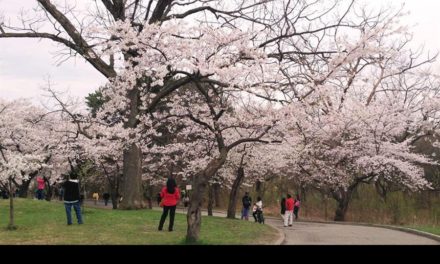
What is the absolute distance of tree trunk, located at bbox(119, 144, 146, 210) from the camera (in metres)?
23.3

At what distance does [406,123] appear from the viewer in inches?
1228

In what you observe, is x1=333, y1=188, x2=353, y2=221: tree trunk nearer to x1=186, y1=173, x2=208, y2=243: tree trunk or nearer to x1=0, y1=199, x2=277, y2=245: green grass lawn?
x1=0, y1=199, x2=277, y2=245: green grass lawn

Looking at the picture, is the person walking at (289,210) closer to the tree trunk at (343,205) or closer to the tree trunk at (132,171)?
the tree trunk at (132,171)

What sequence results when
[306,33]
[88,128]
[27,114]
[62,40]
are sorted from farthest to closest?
[27,114] < [88,128] < [62,40] < [306,33]

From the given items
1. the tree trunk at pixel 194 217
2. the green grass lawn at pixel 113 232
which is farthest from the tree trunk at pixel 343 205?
the tree trunk at pixel 194 217

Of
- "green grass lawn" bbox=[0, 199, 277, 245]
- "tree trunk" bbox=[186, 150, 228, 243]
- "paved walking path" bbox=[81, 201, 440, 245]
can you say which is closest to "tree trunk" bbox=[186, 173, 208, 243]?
"tree trunk" bbox=[186, 150, 228, 243]

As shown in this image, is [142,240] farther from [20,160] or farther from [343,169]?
[343,169]

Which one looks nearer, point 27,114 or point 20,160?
point 20,160

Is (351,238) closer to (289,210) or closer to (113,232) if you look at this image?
(289,210)

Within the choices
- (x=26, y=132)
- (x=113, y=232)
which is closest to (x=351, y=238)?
(x=113, y=232)

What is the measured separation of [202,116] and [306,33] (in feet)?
17.4

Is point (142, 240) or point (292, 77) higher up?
point (292, 77)

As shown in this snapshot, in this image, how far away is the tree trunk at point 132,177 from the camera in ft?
76.6
